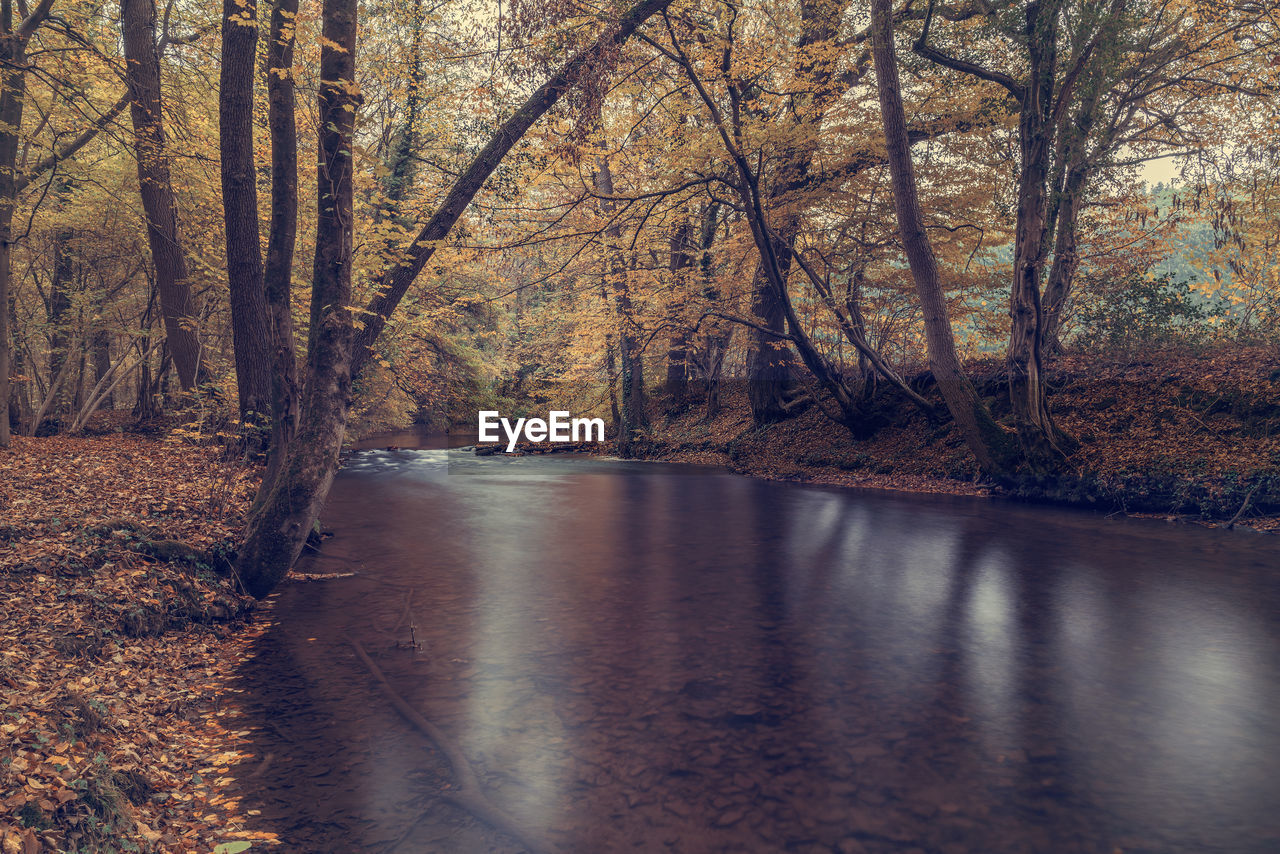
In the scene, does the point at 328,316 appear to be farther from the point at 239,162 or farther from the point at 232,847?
the point at 232,847

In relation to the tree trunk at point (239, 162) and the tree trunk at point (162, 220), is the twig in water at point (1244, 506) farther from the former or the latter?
the tree trunk at point (162, 220)

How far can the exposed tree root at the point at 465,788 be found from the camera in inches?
183

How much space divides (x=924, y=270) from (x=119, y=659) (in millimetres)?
15267

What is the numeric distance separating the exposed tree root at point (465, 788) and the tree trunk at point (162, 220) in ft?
40.0

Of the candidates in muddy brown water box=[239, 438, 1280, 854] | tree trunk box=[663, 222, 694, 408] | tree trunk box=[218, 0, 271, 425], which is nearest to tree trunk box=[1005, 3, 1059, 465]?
muddy brown water box=[239, 438, 1280, 854]

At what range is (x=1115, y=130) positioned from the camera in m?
17.8

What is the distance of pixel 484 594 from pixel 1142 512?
12.3 meters

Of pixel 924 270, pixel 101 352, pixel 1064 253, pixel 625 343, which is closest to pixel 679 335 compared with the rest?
pixel 625 343

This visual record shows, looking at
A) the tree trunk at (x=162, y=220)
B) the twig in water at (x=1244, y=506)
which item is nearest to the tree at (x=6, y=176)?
the tree trunk at (x=162, y=220)

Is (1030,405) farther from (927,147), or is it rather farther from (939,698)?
(939,698)

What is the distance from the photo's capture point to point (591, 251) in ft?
71.8

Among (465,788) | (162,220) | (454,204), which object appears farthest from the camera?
(162,220)

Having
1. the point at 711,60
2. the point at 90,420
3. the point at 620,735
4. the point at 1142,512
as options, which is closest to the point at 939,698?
the point at 620,735

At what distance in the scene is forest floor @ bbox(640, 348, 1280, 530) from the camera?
1362 cm
